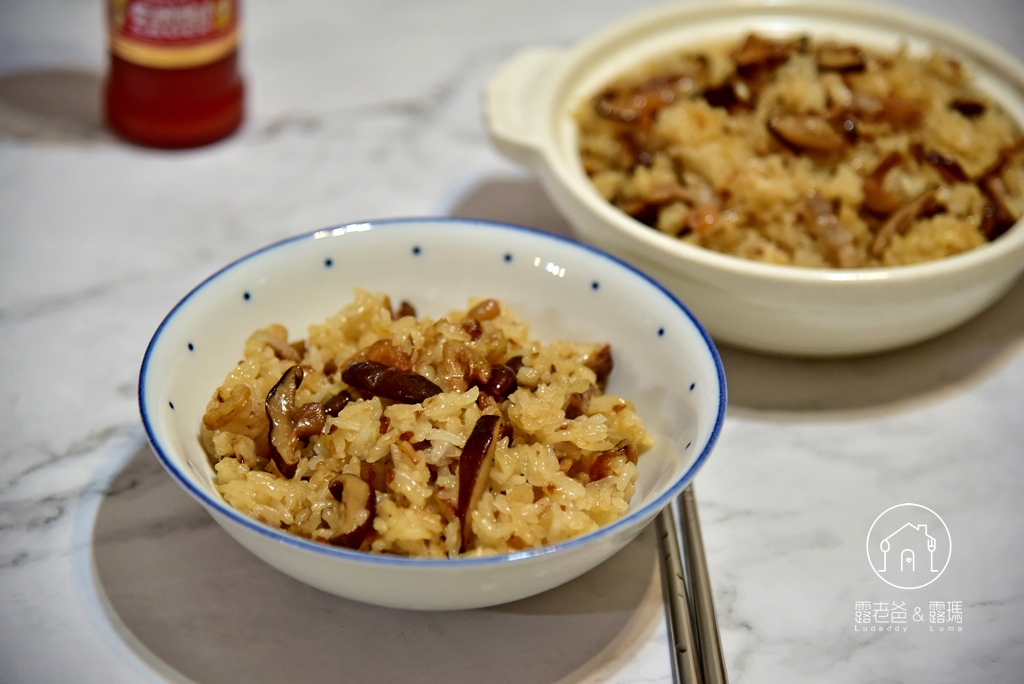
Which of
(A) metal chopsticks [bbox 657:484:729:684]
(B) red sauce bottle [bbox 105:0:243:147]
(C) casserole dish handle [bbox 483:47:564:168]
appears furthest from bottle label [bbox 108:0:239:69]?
(A) metal chopsticks [bbox 657:484:729:684]

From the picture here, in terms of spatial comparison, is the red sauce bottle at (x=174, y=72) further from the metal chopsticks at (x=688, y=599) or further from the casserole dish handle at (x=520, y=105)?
the metal chopsticks at (x=688, y=599)

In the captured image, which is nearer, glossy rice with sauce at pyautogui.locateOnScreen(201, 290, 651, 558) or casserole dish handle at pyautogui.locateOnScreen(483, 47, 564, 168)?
glossy rice with sauce at pyautogui.locateOnScreen(201, 290, 651, 558)

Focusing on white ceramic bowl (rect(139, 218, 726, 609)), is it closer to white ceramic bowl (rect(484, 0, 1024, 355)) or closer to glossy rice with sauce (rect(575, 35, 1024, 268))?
white ceramic bowl (rect(484, 0, 1024, 355))

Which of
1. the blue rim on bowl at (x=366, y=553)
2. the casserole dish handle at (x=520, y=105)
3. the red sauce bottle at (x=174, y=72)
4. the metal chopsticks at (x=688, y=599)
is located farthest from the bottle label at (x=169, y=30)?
the metal chopsticks at (x=688, y=599)

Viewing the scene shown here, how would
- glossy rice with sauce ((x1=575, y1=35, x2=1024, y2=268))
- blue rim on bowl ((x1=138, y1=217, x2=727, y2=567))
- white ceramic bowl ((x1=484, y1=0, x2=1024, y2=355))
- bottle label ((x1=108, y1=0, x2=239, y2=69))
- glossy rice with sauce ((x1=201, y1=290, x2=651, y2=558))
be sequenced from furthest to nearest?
bottle label ((x1=108, y1=0, x2=239, y2=69))
glossy rice with sauce ((x1=575, y1=35, x2=1024, y2=268))
white ceramic bowl ((x1=484, y1=0, x2=1024, y2=355))
glossy rice with sauce ((x1=201, y1=290, x2=651, y2=558))
blue rim on bowl ((x1=138, y1=217, x2=727, y2=567))

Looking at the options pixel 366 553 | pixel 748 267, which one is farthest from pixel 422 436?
pixel 748 267

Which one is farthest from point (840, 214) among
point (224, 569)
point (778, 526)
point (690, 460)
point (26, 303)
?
point (26, 303)
